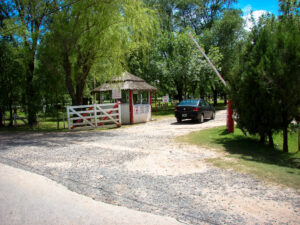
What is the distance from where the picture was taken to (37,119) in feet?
58.6

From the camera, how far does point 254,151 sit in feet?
30.3

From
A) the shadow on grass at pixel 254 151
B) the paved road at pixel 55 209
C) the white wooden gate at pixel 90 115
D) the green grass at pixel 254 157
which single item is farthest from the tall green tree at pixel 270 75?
the white wooden gate at pixel 90 115

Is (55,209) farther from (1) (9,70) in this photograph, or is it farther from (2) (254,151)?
(1) (9,70)

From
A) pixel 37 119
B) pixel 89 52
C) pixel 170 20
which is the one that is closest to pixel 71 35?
pixel 89 52

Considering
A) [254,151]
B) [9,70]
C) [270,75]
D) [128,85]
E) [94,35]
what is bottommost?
[254,151]

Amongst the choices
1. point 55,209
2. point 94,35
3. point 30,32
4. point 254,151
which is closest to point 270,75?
point 254,151

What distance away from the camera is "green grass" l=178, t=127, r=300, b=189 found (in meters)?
5.91

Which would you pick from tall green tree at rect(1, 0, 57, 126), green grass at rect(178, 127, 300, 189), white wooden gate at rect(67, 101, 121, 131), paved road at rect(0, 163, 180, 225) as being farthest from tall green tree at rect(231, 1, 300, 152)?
tall green tree at rect(1, 0, 57, 126)

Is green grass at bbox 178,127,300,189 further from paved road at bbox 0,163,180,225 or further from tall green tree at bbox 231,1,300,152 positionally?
paved road at bbox 0,163,180,225

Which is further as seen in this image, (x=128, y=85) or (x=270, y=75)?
(x=128, y=85)

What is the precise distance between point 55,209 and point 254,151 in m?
7.12

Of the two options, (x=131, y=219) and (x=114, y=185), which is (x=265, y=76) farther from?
(x=131, y=219)

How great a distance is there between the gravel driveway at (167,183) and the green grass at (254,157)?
→ 0.46m

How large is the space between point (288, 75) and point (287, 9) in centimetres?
304
